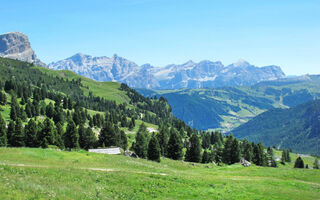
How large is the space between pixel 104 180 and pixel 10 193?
14869 mm

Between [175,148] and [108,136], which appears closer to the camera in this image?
[175,148]

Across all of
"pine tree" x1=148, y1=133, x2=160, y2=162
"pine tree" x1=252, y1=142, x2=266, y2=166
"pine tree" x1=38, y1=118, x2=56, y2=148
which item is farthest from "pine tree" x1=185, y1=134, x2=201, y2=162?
"pine tree" x1=38, y1=118, x2=56, y2=148

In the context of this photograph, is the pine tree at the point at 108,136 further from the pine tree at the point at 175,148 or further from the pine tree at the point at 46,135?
the pine tree at the point at 46,135

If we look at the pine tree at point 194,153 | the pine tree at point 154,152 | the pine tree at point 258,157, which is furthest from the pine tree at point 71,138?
the pine tree at point 258,157

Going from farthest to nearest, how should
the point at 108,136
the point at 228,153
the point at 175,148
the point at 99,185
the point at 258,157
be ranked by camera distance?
the point at 258,157 → the point at 108,136 → the point at 228,153 → the point at 175,148 → the point at 99,185

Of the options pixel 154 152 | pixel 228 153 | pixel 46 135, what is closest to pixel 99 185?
pixel 154 152

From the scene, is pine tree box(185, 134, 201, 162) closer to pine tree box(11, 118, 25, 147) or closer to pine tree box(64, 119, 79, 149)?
pine tree box(64, 119, 79, 149)

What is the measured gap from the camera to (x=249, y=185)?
42.5m

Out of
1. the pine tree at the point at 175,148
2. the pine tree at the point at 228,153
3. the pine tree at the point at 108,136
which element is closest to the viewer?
the pine tree at the point at 175,148

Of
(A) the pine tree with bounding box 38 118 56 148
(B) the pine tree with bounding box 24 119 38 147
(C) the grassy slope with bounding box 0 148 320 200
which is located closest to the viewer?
(C) the grassy slope with bounding box 0 148 320 200

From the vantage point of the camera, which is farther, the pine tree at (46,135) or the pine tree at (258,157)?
the pine tree at (258,157)

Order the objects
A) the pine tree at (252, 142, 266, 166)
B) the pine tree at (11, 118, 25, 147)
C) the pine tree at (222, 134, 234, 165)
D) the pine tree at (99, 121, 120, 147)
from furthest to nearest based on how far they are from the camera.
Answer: the pine tree at (252, 142, 266, 166) < the pine tree at (99, 121, 120, 147) < the pine tree at (222, 134, 234, 165) < the pine tree at (11, 118, 25, 147)

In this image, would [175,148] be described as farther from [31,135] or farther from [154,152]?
[31,135]

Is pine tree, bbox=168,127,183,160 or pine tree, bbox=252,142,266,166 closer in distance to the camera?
pine tree, bbox=168,127,183,160
